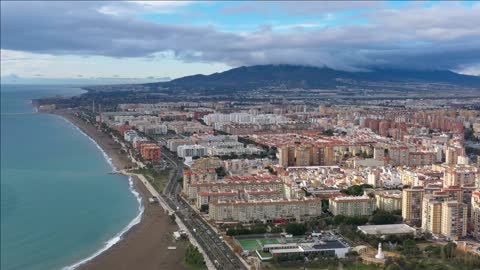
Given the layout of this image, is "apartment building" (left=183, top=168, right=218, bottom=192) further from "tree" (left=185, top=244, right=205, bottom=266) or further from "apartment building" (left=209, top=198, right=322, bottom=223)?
"tree" (left=185, top=244, right=205, bottom=266)

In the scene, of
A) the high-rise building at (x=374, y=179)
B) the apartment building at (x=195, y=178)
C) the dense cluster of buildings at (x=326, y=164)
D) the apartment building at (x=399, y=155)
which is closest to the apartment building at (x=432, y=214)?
the dense cluster of buildings at (x=326, y=164)

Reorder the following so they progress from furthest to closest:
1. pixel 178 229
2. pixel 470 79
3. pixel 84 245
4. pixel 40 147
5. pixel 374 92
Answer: pixel 374 92, pixel 470 79, pixel 40 147, pixel 178 229, pixel 84 245

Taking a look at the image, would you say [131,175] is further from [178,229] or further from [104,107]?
[104,107]

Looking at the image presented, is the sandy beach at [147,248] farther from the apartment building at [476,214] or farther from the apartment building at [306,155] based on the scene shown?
the apartment building at [306,155]

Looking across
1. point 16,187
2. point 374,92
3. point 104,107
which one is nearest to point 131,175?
point 16,187

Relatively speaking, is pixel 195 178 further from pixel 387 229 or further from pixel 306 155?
pixel 306 155

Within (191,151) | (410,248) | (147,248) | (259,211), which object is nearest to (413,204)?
(410,248)

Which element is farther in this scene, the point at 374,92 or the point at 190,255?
the point at 374,92
